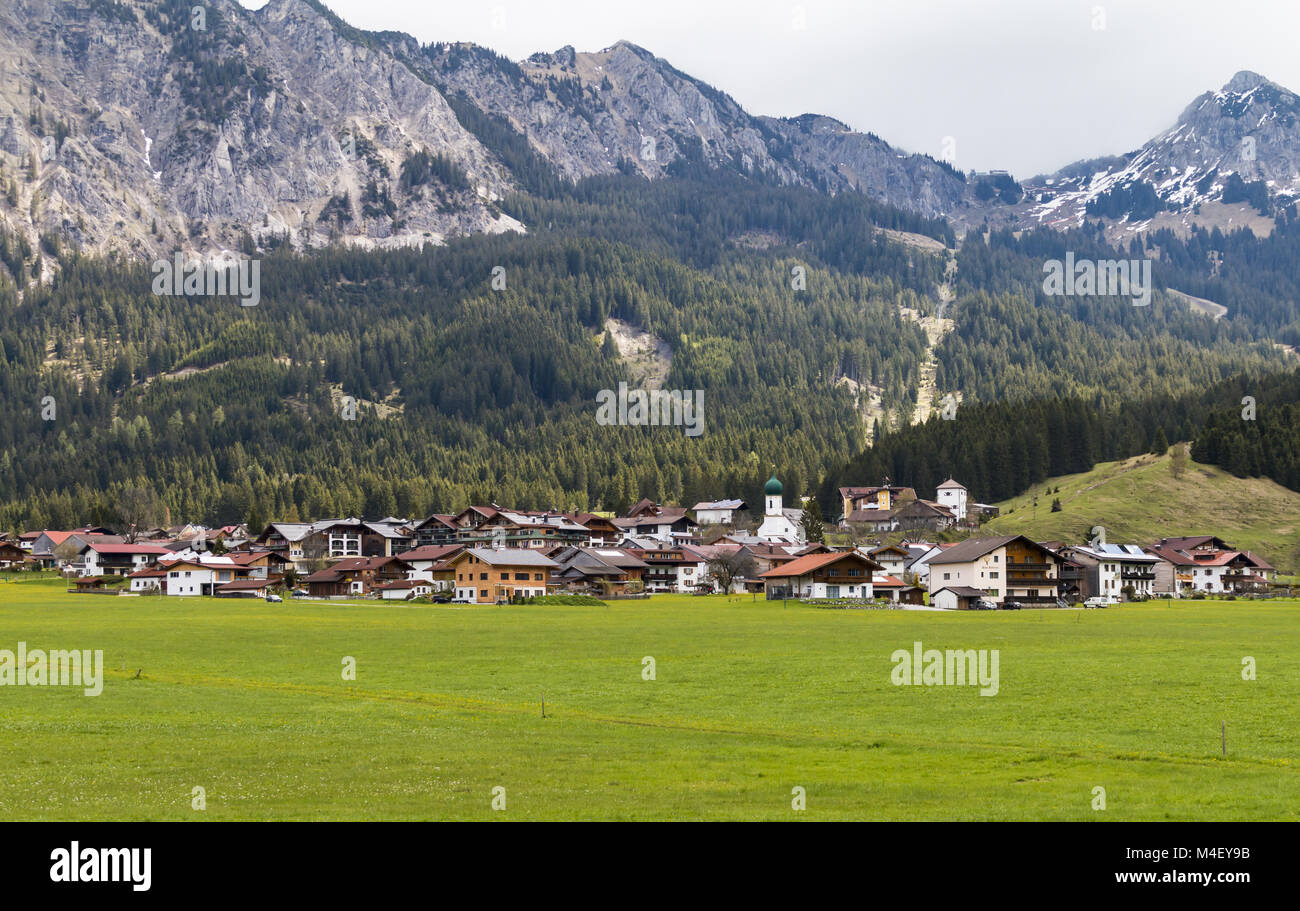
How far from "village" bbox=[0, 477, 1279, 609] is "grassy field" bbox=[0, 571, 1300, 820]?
5340 cm

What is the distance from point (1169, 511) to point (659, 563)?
73.2 meters

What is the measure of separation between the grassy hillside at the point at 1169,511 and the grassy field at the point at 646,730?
8946 centimetres

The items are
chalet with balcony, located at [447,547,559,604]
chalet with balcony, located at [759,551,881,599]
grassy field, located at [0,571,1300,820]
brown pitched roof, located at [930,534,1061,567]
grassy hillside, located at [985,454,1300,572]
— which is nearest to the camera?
grassy field, located at [0,571,1300,820]

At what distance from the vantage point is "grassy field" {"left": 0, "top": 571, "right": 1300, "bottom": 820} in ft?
82.6

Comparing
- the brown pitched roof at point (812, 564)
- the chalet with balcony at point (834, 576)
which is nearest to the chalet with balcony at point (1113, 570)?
the chalet with balcony at point (834, 576)

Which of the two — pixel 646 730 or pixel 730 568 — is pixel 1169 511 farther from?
pixel 646 730

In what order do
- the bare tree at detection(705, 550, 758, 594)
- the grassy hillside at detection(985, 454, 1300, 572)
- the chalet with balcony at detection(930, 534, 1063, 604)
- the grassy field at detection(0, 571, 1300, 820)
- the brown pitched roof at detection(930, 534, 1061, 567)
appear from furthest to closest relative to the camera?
the grassy hillside at detection(985, 454, 1300, 572) < the bare tree at detection(705, 550, 758, 594) < the chalet with balcony at detection(930, 534, 1063, 604) < the brown pitched roof at detection(930, 534, 1061, 567) < the grassy field at detection(0, 571, 1300, 820)

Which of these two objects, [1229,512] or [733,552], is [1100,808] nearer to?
[733,552]

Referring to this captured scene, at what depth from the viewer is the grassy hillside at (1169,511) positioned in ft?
517

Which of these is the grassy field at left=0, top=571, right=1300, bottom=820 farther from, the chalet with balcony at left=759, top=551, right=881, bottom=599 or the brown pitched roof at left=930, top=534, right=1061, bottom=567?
the chalet with balcony at left=759, top=551, right=881, bottom=599

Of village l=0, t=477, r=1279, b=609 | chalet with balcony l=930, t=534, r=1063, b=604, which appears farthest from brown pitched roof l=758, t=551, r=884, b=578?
chalet with balcony l=930, t=534, r=1063, b=604

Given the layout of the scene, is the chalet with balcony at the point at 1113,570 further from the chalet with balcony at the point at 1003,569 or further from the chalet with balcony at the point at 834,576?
the chalet with balcony at the point at 834,576
